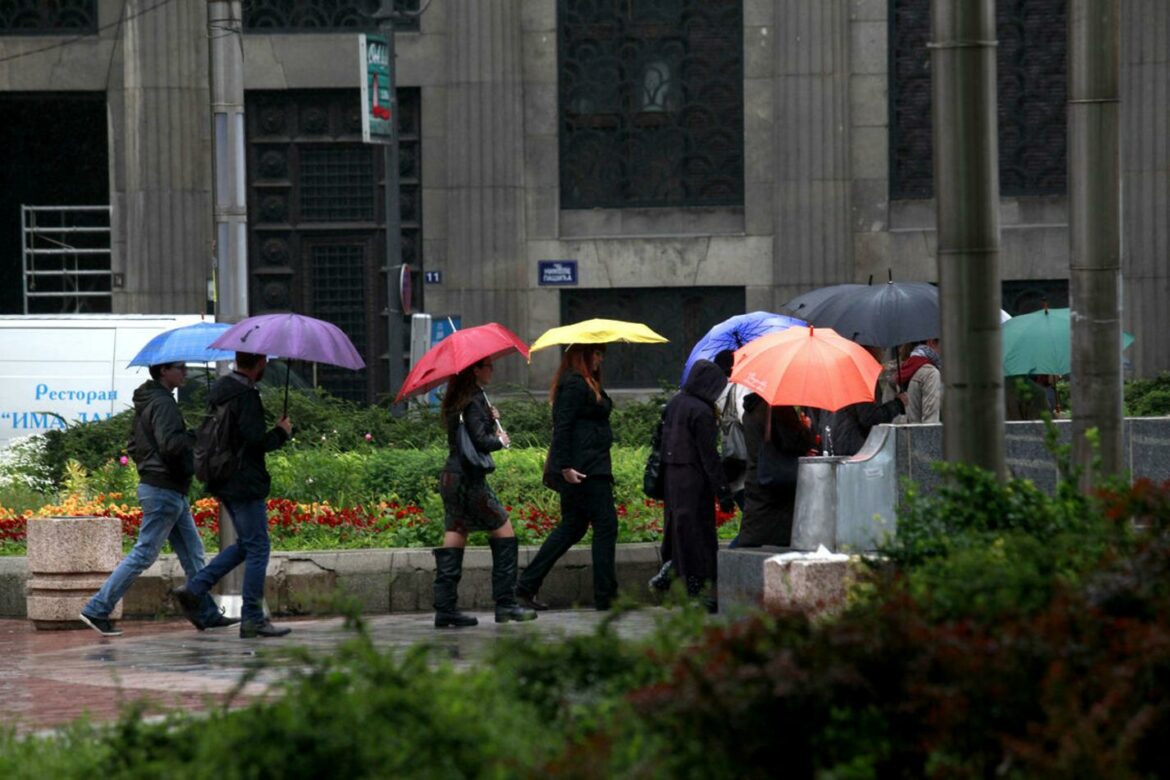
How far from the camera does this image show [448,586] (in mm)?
13531

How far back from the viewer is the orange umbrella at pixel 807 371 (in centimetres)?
1202

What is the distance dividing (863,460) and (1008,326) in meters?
3.23

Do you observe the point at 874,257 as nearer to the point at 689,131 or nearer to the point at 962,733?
the point at 689,131

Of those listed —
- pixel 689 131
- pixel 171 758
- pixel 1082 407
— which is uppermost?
pixel 689 131

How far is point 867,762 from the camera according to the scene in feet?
18.4

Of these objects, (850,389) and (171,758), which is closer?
(171,758)

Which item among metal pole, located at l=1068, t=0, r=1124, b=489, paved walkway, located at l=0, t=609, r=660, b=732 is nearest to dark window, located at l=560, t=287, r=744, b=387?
paved walkway, located at l=0, t=609, r=660, b=732

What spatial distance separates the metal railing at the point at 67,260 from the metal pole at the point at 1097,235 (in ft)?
71.1

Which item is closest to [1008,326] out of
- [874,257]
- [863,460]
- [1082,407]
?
[863,460]

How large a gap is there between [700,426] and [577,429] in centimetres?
87

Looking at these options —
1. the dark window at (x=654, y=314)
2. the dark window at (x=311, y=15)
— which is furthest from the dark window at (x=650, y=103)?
the dark window at (x=311, y=15)

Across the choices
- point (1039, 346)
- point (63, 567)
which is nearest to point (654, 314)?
point (63, 567)

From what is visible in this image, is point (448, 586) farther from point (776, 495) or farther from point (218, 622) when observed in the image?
point (776, 495)

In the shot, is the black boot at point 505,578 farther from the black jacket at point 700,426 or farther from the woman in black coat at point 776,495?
the woman in black coat at point 776,495
